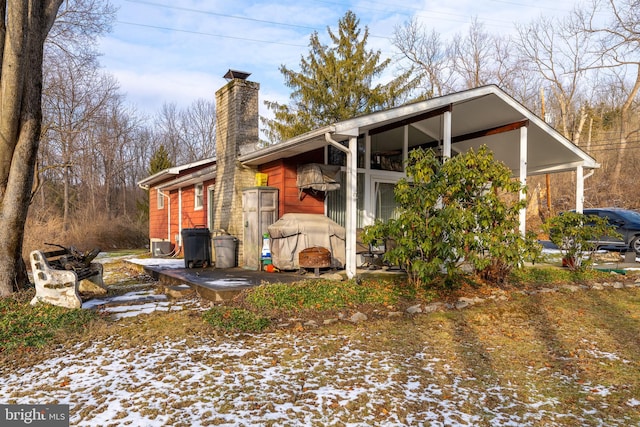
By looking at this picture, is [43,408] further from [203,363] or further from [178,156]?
[178,156]

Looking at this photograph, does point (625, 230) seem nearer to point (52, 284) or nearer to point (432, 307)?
point (432, 307)

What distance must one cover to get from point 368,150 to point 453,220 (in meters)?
4.48

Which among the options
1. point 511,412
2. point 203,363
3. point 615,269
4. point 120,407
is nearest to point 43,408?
point 120,407

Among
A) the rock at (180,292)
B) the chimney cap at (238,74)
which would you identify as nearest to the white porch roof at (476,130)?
the chimney cap at (238,74)

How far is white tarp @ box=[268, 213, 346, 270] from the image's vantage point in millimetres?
8195

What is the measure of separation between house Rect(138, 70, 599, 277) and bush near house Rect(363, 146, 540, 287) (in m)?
1.49

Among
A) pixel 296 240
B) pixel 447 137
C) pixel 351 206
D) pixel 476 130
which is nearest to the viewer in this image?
pixel 351 206

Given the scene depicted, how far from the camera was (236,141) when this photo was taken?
9.80 m

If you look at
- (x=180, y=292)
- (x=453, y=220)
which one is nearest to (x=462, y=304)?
(x=453, y=220)

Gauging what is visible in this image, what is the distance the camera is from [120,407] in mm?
2943

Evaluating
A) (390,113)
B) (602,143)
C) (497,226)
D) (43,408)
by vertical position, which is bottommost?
(43,408)

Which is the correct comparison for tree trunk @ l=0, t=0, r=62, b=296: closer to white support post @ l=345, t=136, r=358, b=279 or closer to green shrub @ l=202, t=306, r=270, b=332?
green shrub @ l=202, t=306, r=270, b=332

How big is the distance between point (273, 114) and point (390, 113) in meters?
16.6

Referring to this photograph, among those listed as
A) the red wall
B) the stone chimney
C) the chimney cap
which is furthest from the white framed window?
the red wall
